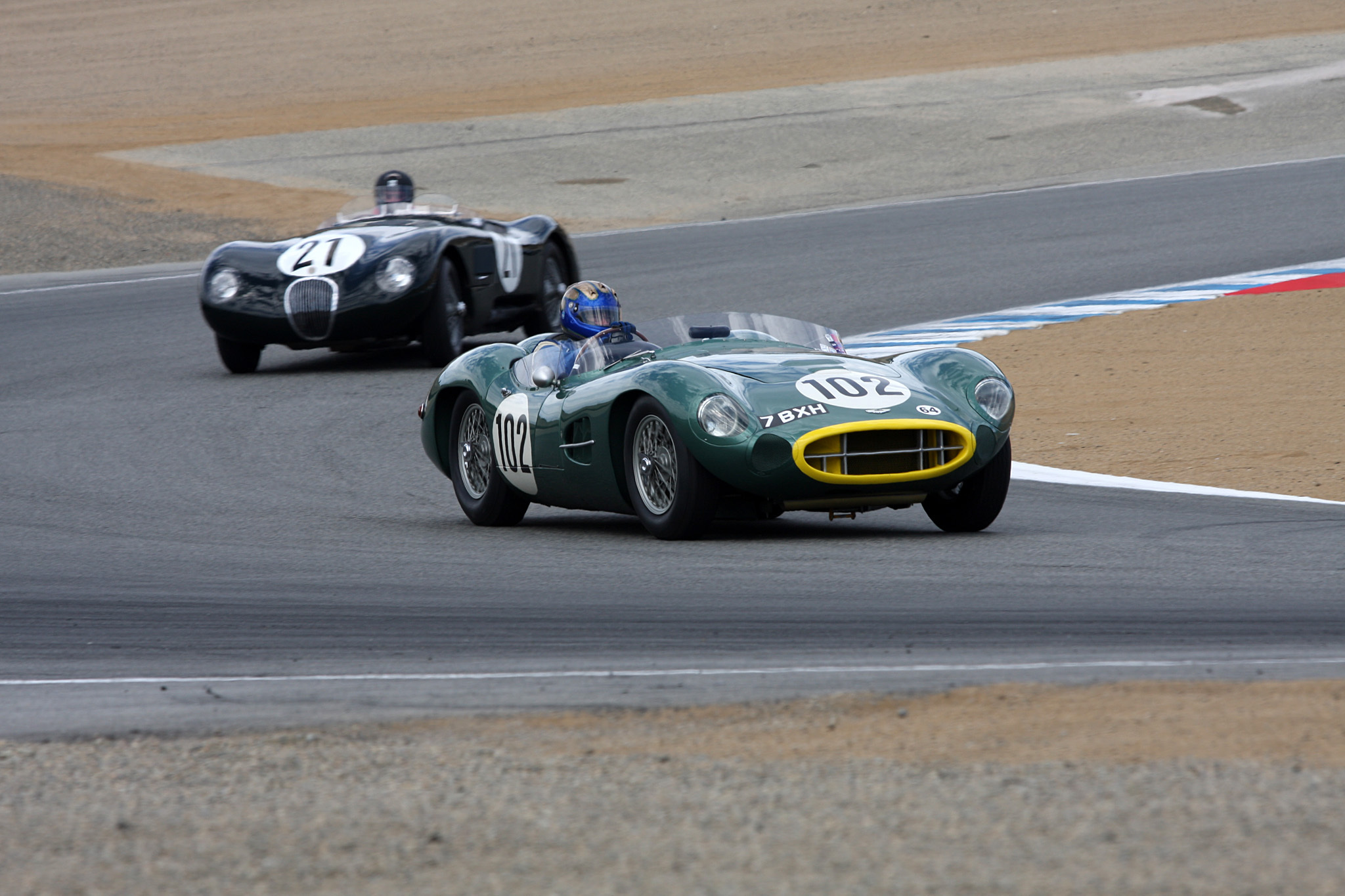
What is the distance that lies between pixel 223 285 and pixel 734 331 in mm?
6434

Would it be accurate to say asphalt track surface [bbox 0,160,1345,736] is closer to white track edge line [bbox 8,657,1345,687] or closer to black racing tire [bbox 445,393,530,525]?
white track edge line [bbox 8,657,1345,687]

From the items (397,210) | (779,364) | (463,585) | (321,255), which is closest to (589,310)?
(779,364)

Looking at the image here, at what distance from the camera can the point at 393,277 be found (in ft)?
46.0

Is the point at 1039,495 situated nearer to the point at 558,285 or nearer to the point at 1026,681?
the point at 1026,681

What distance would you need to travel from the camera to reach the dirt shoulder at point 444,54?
37000mm

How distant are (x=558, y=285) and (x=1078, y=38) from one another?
91.7 feet

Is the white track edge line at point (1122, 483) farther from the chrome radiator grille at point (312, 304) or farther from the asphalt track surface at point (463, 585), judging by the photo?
the chrome radiator grille at point (312, 304)

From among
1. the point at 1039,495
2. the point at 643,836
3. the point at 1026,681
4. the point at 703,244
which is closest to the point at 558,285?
the point at 703,244

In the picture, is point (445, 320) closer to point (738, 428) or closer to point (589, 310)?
point (589, 310)

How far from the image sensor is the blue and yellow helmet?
354 inches

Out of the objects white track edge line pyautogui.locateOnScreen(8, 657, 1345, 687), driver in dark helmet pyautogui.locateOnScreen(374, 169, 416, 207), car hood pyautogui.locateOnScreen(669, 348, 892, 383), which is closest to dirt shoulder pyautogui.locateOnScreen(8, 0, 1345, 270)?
driver in dark helmet pyautogui.locateOnScreen(374, 169, 416, 207)

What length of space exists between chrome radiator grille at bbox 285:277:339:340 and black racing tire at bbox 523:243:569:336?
2036 millimetres

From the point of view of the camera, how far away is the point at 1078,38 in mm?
41188

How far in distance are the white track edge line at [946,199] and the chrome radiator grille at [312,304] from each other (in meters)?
9.56
